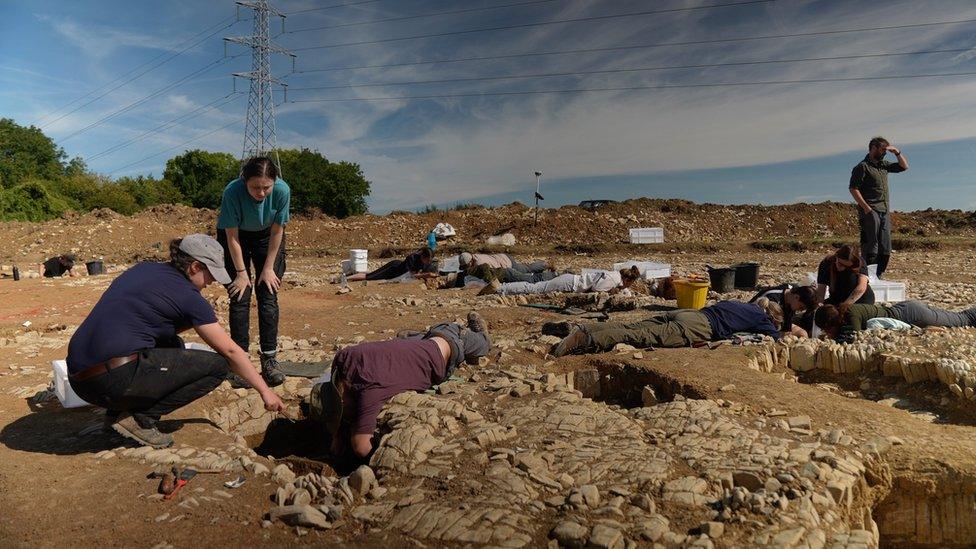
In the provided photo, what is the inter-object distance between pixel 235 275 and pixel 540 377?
2452 mm

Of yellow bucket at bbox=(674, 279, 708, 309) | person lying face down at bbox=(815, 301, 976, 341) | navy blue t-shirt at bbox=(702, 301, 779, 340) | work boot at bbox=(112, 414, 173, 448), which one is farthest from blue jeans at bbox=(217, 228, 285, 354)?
yellow bucket at bbox=(674, 279, 708, 309)

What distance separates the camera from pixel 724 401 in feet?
12.0

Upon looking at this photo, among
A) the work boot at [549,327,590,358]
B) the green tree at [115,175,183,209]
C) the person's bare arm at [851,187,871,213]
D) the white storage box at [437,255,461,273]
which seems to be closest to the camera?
the work boot at [549,327,590,358]

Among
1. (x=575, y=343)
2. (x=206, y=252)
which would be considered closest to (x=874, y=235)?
(x=575, y=343)

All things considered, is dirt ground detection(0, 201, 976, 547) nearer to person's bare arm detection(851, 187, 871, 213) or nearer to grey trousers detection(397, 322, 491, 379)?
grey trousers detection(397, 322, 491, 379)

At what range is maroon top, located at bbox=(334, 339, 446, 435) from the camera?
3.59 meters

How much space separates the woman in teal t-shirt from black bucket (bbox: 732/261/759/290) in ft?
25.9

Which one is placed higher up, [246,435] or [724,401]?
[724,401]

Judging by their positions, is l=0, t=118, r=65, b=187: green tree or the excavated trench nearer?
the excavated trench

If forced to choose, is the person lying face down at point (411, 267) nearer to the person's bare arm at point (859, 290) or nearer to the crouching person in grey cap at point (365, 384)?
the person's bare arm at point (859, 290)

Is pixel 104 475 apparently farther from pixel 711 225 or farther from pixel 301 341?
pixel 711 225

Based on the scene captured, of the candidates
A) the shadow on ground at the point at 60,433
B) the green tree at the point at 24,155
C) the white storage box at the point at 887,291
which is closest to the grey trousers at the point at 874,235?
the white storage box at the point at 887,291

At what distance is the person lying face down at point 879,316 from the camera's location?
208 inches

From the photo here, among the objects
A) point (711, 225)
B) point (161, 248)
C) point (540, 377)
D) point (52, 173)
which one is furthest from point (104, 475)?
point (52, 173)
